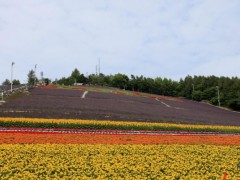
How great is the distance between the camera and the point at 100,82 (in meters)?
A: 160

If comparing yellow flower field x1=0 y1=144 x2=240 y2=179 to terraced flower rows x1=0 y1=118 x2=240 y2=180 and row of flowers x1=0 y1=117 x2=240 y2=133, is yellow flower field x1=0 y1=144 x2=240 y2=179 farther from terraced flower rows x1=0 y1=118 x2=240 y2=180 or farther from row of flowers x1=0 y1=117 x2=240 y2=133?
row of flowers x1=0 y1=117 x2=240 y2=133

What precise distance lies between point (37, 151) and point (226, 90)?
100m

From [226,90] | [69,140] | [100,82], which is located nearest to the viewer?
[69,140]

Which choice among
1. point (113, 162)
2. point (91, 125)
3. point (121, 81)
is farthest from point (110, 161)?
point (121, 81)

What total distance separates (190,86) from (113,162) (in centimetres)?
12081

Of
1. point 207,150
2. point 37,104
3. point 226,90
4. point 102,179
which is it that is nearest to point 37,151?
point 102,179

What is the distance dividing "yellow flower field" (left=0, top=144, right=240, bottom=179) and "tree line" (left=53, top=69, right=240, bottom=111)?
81.3 m

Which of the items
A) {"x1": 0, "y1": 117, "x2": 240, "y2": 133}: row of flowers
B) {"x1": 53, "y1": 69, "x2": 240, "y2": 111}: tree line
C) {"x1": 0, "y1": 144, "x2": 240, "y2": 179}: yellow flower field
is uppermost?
{"x1": 53, "y1": 69, "x2": 240, "y2": 111}: tree line

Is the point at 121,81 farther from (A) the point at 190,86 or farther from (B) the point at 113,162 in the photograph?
(B) the point at 113,162

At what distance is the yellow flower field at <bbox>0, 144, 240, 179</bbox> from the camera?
565 inches

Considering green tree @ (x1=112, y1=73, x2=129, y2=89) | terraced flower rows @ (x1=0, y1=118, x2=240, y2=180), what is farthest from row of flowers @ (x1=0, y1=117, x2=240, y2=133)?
green tree @ (x1=112, y1=73, x2=129, y2=89)

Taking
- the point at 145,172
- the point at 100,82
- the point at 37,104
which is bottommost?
the point at 145,172

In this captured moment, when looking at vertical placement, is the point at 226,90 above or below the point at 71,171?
above

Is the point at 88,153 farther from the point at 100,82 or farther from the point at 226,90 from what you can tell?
the point at 100,82
